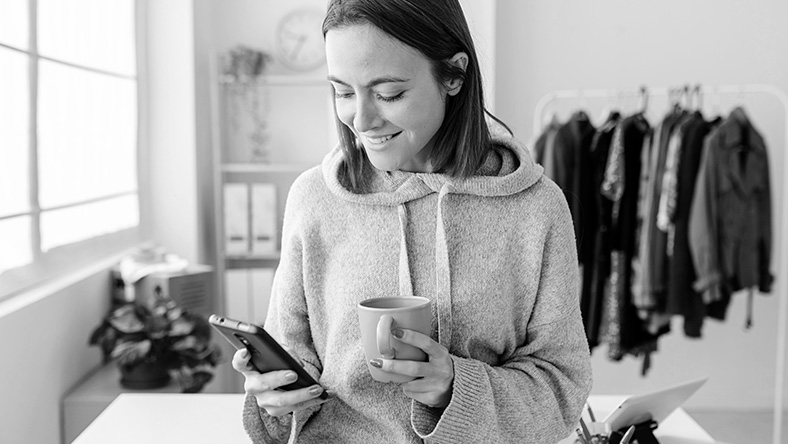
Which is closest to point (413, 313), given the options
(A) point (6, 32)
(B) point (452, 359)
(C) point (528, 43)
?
(B) point (452, 359)

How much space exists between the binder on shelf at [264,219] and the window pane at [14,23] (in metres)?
1.45

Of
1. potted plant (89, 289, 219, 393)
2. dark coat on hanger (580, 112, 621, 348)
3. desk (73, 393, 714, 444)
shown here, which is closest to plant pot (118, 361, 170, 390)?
potted plant (89, 289, 219, 393)

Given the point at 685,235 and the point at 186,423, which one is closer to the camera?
the point at 186,423

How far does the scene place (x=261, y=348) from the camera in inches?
40.0

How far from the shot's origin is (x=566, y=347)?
1111mm

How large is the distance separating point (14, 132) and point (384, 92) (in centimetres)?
178

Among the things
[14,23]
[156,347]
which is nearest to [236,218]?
[156,347]

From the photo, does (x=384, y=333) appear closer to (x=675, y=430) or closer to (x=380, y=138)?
(x=380, y=138)

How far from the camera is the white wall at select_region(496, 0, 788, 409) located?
406 cm

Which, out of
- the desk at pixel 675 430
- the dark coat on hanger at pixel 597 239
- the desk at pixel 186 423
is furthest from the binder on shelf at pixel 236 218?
the desk at pixel 675 430

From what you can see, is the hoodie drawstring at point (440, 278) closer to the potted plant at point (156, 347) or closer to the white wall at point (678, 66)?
the potted plant at point (156, 347)

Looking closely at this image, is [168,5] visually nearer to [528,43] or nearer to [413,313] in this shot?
[528,43]

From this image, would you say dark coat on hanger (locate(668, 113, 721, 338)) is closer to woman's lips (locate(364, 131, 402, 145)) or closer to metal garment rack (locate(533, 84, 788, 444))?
metal garment rack (locate(533, 84, 788, 444))

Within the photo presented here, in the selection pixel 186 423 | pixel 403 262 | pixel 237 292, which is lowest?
pixel 237 292
